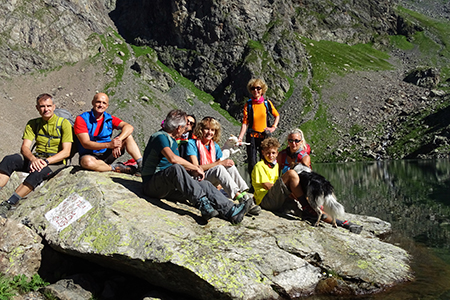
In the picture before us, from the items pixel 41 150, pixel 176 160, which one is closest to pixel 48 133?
pixel 41 150

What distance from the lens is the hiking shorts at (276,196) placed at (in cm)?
901

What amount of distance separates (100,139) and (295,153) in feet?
19.6

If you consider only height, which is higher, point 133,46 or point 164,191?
point 133,46

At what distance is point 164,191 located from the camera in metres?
8.04

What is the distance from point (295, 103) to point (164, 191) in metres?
103

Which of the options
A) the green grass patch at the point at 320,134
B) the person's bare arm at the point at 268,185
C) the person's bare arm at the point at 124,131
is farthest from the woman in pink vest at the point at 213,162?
the green grass patch at the point at 320,134

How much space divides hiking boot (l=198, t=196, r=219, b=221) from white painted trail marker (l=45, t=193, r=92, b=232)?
262 centimetres

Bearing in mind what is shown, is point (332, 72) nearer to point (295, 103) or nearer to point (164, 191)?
point (295, 103)

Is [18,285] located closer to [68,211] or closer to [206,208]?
[68,211]

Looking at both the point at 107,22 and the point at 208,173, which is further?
the point at 107,22

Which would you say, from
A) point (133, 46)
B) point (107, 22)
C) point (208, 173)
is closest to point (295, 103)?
point (133, 46)

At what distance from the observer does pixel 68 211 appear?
762cm

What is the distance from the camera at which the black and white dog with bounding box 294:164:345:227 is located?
8547 millimetres

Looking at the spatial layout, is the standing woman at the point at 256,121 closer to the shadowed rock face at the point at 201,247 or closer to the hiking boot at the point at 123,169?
the shadowed rock face at the point at 201,247
